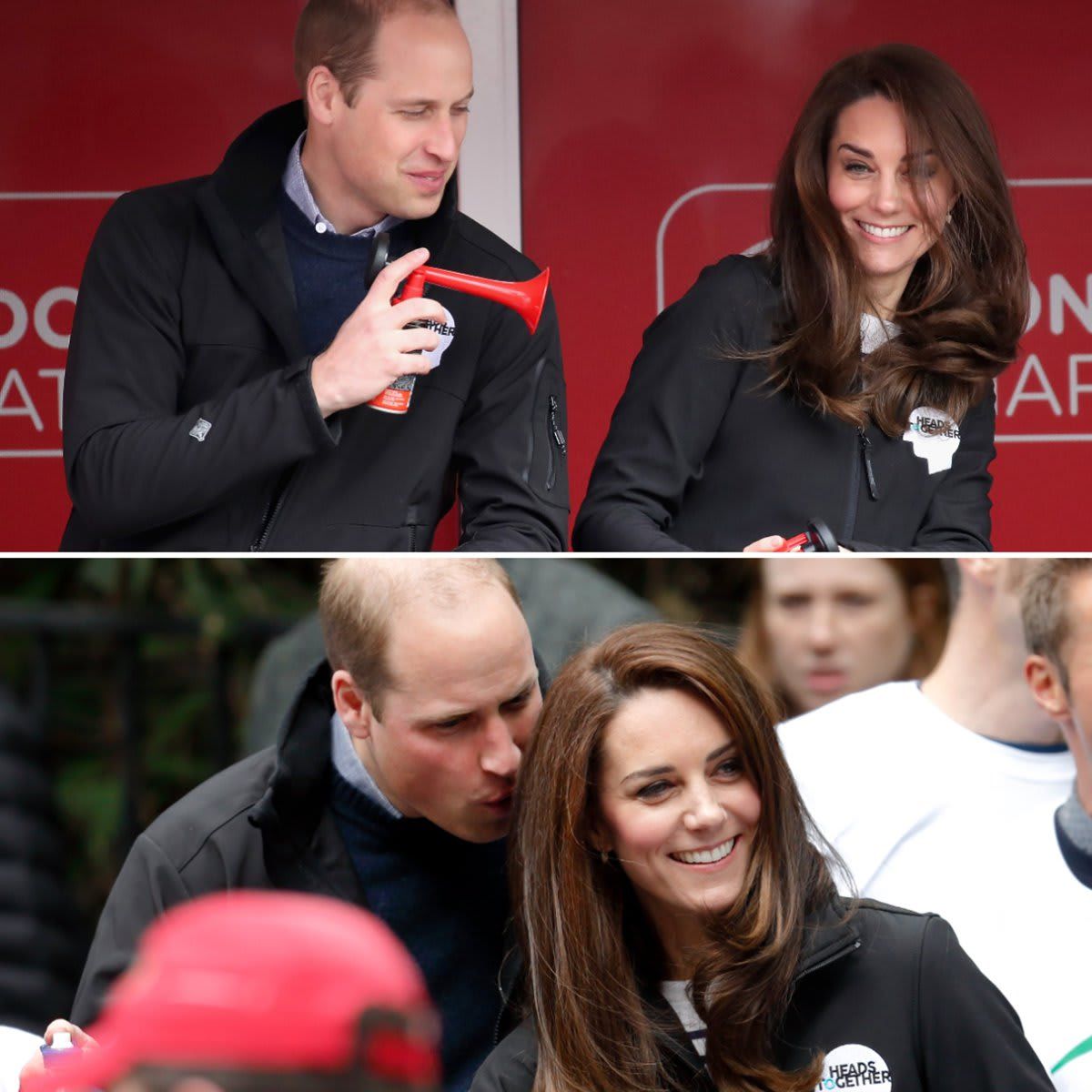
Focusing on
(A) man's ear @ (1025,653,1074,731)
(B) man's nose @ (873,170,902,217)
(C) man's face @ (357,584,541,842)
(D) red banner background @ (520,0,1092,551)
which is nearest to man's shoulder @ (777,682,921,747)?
(A) man's ear @ (1025,653,1074,731)

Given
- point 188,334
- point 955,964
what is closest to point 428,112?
point 188,334

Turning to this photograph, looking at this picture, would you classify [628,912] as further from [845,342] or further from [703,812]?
[845,342]

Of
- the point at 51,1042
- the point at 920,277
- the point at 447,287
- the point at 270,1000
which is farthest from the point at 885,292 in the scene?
the point at 270,1000

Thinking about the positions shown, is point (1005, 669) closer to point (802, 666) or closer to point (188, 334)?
point (802, 666)

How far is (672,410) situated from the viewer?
Answer: 2568mm

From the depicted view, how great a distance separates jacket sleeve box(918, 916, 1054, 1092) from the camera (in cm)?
Answer: 153

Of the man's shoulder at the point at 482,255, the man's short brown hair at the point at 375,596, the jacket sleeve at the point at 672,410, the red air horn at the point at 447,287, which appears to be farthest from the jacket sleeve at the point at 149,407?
the man's short brown hair at the point at 375,596

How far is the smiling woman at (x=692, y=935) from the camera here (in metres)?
1.51

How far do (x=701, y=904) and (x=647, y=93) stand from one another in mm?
2688

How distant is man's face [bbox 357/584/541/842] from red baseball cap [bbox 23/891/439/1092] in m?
1.26

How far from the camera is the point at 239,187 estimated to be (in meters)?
2.50

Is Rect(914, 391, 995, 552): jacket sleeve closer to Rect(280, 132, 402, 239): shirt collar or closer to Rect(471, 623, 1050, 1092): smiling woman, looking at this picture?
Rect(280, 132, 402, 239): shirt collar

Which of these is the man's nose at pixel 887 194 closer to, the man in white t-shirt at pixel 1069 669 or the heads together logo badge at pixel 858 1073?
the man in white t-shirt at pixel 1069 669

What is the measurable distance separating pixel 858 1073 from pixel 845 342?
1370mm
